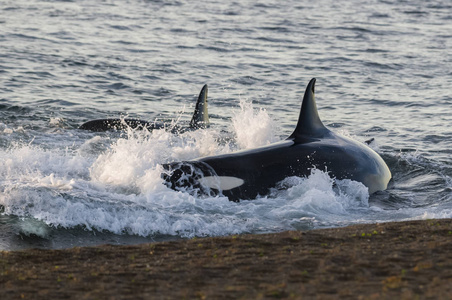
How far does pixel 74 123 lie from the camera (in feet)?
59.1

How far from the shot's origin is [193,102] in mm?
21375

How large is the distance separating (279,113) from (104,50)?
9839 mm

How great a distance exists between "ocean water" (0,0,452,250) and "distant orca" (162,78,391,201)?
223mm

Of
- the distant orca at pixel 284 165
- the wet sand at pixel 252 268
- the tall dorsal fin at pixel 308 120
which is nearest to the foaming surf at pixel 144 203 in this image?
the distant orca at pixel 284 165

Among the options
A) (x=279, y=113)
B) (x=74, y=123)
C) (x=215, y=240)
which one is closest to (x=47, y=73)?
(x=74, y=123)

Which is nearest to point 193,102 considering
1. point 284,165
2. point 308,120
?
point 308,120

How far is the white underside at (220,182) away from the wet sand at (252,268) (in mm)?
2632

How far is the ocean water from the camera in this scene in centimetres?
1048

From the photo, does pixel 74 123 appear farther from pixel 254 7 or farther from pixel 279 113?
pixel 254 7

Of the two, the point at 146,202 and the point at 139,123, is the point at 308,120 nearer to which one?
the point at 146,202

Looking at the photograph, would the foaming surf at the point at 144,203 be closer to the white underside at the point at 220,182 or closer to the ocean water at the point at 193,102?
the ocean water at the point at 193,102

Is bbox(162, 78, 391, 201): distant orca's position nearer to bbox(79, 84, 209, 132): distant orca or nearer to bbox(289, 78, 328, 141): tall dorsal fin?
bbox(289, 78, 328, 141): tall dorsal fin

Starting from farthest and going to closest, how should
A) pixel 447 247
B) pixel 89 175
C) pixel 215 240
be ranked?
pixel 89 175
pixel 215 240
pixel 447 247

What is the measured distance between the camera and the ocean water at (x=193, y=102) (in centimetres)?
1048
